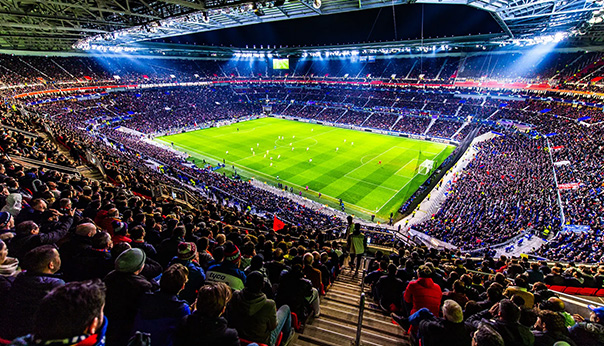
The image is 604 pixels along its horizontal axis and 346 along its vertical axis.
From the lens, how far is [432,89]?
219 ft

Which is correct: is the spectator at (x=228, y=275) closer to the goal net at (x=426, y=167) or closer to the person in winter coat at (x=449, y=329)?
the person in winter coat at (x=449, y=329)

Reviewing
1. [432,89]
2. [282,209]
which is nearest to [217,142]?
[282,209]

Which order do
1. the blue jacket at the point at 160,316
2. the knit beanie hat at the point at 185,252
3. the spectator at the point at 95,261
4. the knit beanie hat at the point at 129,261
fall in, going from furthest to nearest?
the knit beanie hat at the point at 185,252, the spectator at the point at 95,261, the knit beanie hat at the point at 129,261, the blue jacket at the point at 160,316

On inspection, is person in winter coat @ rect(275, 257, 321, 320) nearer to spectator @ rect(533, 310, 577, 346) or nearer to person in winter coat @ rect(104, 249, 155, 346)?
person in winter coat @ rect(104, 249, 155, 346)

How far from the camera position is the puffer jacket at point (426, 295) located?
4.77 meters

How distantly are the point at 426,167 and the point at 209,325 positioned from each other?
3719 cm

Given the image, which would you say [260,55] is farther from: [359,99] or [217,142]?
[217,142]

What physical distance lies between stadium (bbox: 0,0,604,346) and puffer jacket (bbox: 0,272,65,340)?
0.07 ft

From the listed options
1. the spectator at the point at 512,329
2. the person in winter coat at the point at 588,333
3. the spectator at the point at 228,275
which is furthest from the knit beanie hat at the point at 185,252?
the person in winter coat at the point at 588,333

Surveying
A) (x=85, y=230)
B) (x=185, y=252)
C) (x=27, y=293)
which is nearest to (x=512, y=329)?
(x=185, y=252)

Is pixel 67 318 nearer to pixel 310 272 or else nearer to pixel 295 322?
pixel 295 322

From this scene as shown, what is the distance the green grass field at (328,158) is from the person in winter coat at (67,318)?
997 inches

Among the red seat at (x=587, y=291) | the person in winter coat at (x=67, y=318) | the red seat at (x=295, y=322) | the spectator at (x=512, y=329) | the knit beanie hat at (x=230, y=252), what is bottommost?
the red seat at (x=587, y=291)

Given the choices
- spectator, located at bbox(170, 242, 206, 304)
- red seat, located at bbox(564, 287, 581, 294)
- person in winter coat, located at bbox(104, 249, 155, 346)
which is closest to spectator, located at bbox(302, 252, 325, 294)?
spectator, located at bbox(170, 242, 206, 304)
